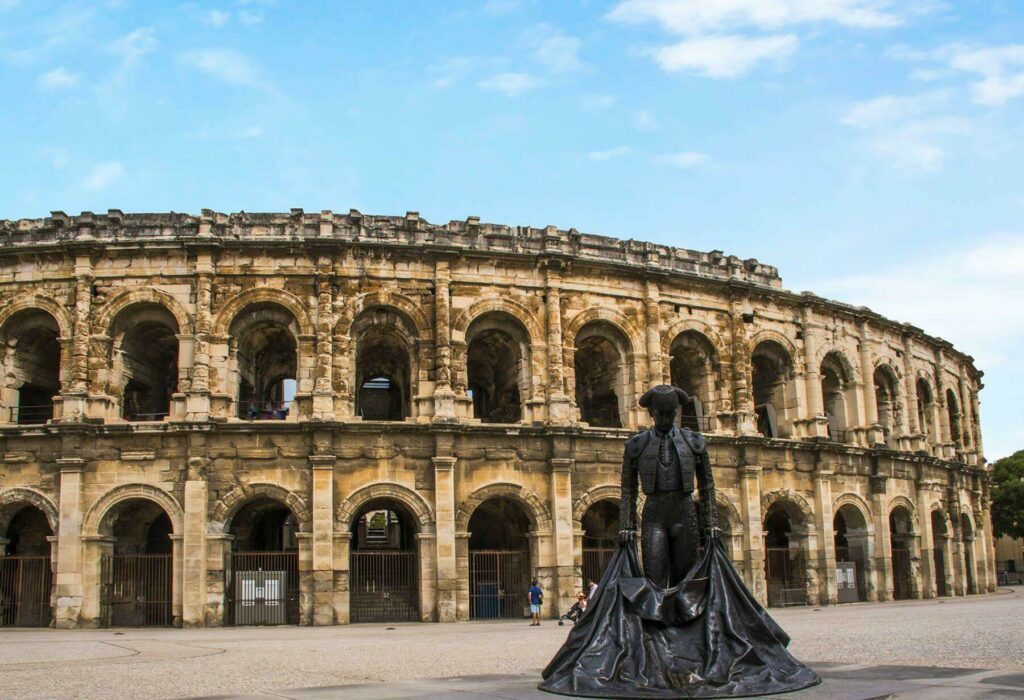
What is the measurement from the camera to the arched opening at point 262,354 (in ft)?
74.8

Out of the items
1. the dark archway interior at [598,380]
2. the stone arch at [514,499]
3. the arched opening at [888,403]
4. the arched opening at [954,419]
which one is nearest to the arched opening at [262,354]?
the stone arch at [514,499]

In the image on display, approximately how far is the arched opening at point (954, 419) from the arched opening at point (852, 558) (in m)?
8.59

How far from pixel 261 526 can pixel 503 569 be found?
653 centimetres

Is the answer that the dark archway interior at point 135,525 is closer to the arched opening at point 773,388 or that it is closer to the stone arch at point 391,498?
the stone arch at point 391,498

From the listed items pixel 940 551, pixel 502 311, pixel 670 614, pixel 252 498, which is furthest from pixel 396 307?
pixel 940 551

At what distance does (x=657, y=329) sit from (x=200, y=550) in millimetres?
11970

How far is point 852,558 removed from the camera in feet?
91.5

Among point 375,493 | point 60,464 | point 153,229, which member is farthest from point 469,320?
point 60,464

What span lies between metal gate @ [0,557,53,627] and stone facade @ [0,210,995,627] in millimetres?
635

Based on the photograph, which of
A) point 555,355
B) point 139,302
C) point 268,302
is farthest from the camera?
point 555,355

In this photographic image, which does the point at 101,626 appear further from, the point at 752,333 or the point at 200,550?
the point at 752,333

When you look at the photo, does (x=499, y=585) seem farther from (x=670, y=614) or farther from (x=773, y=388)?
(x=670, y=614)

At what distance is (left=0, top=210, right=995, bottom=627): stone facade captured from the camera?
70.2ft

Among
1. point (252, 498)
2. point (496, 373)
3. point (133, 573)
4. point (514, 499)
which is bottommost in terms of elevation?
point (133, 573)
